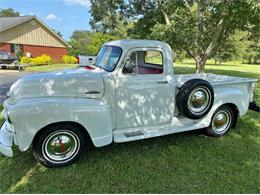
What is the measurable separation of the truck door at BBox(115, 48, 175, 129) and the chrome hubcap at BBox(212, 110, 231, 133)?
117 cm

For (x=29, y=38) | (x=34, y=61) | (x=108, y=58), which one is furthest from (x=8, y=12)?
(x=108, y=58)

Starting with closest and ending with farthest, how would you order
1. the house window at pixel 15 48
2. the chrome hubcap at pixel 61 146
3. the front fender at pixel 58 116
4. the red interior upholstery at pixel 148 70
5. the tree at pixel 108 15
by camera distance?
1. the front fender at pixel 58 116
2. the chrome hubcap at pixel 61 146
3. the red interior upholstery at pixel 148 70
4. the tree at pixel 108 15
5. the house window at pixel 15 48

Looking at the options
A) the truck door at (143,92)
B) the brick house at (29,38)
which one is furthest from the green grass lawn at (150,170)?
the brick house at (29,38)

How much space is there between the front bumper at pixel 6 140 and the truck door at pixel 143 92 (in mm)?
1688

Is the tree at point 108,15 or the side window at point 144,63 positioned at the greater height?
the tree at point 108,15

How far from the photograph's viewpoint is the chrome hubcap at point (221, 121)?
5.57 meters

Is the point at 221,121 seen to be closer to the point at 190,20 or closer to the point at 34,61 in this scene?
the point at 190,20

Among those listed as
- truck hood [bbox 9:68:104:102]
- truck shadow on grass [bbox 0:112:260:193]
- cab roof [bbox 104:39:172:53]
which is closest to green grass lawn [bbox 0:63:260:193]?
truck shadow on grass [bbox 0:112:260:193]

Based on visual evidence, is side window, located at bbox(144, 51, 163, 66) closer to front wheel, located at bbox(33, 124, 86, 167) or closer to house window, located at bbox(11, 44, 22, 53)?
front wheel, located at bbox(33, 124, 86, 167)

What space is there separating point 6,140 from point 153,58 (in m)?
2.92

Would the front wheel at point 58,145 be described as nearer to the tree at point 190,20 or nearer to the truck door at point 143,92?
the truck door at point 143,92

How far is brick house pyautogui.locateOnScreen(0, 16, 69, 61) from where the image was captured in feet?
93.2

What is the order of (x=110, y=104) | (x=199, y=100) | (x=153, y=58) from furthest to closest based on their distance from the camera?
(x=153, y=58) → (x=199, y=100) → (x=110, y=104)

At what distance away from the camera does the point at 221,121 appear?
5656mm
